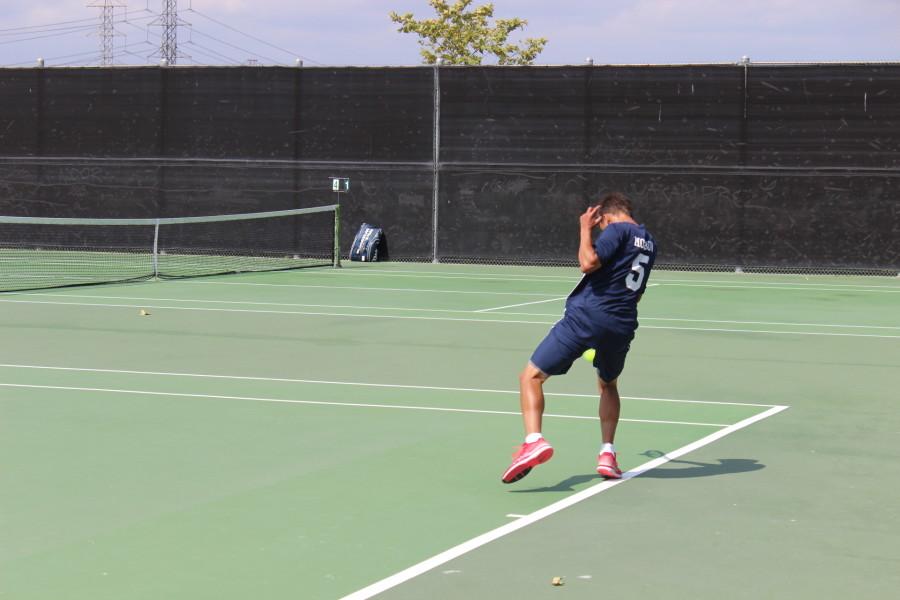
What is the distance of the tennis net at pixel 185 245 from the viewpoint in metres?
26.8

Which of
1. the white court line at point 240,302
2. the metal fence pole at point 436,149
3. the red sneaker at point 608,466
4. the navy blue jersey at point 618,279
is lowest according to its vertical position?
the red sneaker at point 608,466

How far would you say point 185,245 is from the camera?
30094mm

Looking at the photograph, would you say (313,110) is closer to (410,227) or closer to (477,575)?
(410,227)

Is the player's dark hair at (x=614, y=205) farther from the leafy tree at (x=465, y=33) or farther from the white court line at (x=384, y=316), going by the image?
the leafy tree at (x=465, y=33)

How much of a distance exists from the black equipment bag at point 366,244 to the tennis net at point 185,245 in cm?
52

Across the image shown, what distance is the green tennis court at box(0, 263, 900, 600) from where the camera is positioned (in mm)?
5680

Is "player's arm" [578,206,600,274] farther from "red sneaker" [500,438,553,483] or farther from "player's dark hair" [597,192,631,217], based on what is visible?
"red sneaker" [500,438,553,483]

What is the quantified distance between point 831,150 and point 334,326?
13.9 meters

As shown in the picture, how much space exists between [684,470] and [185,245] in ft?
76.6

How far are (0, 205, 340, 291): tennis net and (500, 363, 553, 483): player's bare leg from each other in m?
18.2

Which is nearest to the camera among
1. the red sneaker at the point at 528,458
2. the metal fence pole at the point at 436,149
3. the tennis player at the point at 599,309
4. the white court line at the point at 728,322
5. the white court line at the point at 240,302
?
the red sneaker at the point at 528,458

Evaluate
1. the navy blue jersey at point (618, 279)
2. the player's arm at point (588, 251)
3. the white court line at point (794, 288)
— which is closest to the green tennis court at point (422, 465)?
the navy blue jersey at point (618, 279)

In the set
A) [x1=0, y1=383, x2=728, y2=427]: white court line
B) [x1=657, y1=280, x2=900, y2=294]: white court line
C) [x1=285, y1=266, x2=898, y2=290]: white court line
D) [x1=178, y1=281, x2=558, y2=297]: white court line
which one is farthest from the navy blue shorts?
[x1=285, y1=266, x2=898, y2=290]: white court line

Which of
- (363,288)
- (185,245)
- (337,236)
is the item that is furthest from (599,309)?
(185,245)
